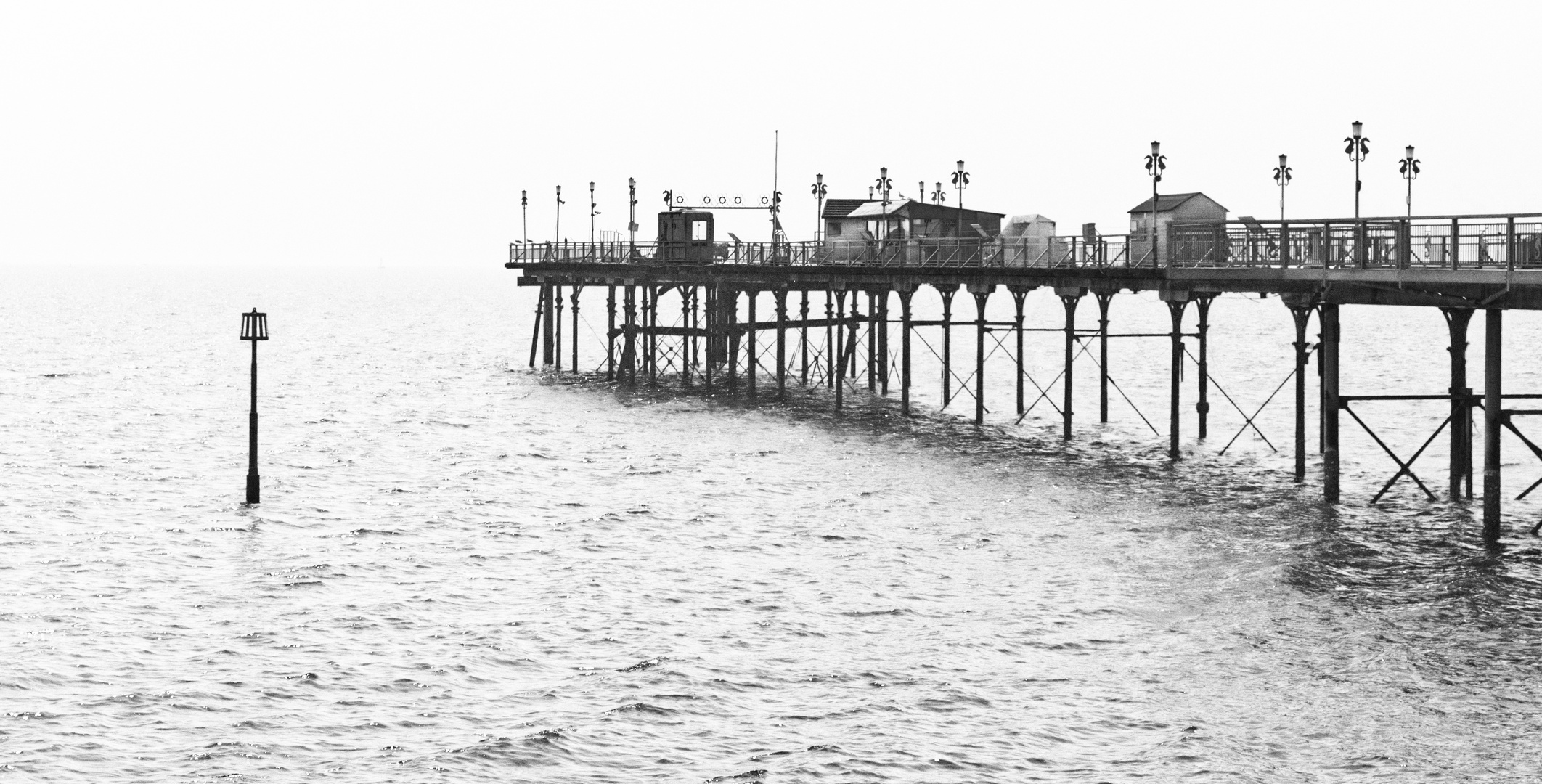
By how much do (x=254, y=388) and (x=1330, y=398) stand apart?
2446cm

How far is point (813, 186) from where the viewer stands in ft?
252

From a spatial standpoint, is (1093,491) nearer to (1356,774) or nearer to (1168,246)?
(1168,246)

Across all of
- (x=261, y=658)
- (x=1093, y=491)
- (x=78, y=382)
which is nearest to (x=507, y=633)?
(x=261, y=658)

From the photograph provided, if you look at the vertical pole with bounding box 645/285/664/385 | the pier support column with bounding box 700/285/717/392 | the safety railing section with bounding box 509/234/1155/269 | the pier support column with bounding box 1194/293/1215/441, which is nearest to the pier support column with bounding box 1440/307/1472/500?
the pier support column with bounding box 1194/293/1215/441

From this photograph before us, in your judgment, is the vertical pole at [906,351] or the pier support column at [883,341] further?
the pier support column at [883,341]

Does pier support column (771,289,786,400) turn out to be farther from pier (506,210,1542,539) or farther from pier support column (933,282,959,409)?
pier support column (933,282,959,409)

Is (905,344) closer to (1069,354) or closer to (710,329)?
(1069,354)

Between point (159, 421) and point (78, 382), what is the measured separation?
22.3 meters

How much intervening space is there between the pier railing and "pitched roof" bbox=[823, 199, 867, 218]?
2761 millimetres

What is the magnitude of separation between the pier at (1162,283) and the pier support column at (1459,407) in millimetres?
63

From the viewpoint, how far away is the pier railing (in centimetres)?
3484

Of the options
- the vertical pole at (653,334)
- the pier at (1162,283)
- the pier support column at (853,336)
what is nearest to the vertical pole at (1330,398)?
the pier at (1162,283)

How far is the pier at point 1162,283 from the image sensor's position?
1390 inches

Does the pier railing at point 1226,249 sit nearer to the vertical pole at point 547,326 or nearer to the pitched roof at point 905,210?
the pitched roof at point 905,210
